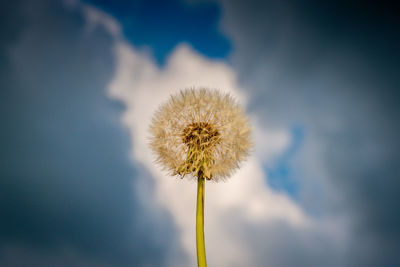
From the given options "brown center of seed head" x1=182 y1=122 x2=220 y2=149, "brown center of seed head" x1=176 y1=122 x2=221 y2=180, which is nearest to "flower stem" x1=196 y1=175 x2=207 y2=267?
"brown center of seed head" x1=176 y1=122 x2=221 y2=180

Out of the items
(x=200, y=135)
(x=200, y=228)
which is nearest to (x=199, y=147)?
(x=200, y=135)

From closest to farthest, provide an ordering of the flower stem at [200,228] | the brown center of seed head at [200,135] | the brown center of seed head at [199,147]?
the flower stem at [200,228]
the brown center of seed head at [199,147]
the brown center of seed head at [200,135]

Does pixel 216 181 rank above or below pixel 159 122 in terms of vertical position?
below

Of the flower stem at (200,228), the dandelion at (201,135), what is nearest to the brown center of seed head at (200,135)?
the dandelion at (201,135)

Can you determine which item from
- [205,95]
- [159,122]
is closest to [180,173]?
[159,122]

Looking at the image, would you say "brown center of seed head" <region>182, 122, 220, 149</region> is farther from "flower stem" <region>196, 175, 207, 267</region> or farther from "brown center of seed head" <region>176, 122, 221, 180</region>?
"flower stem" <region>196, 175, 207, 267</region>

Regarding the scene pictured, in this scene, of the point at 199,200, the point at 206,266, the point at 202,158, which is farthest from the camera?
the point at 202,158

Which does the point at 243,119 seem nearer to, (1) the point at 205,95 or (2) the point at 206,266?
(1) the point at 205,95

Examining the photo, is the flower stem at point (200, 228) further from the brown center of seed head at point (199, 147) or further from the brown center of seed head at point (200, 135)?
the brown center of seed head at point (200, 135)
